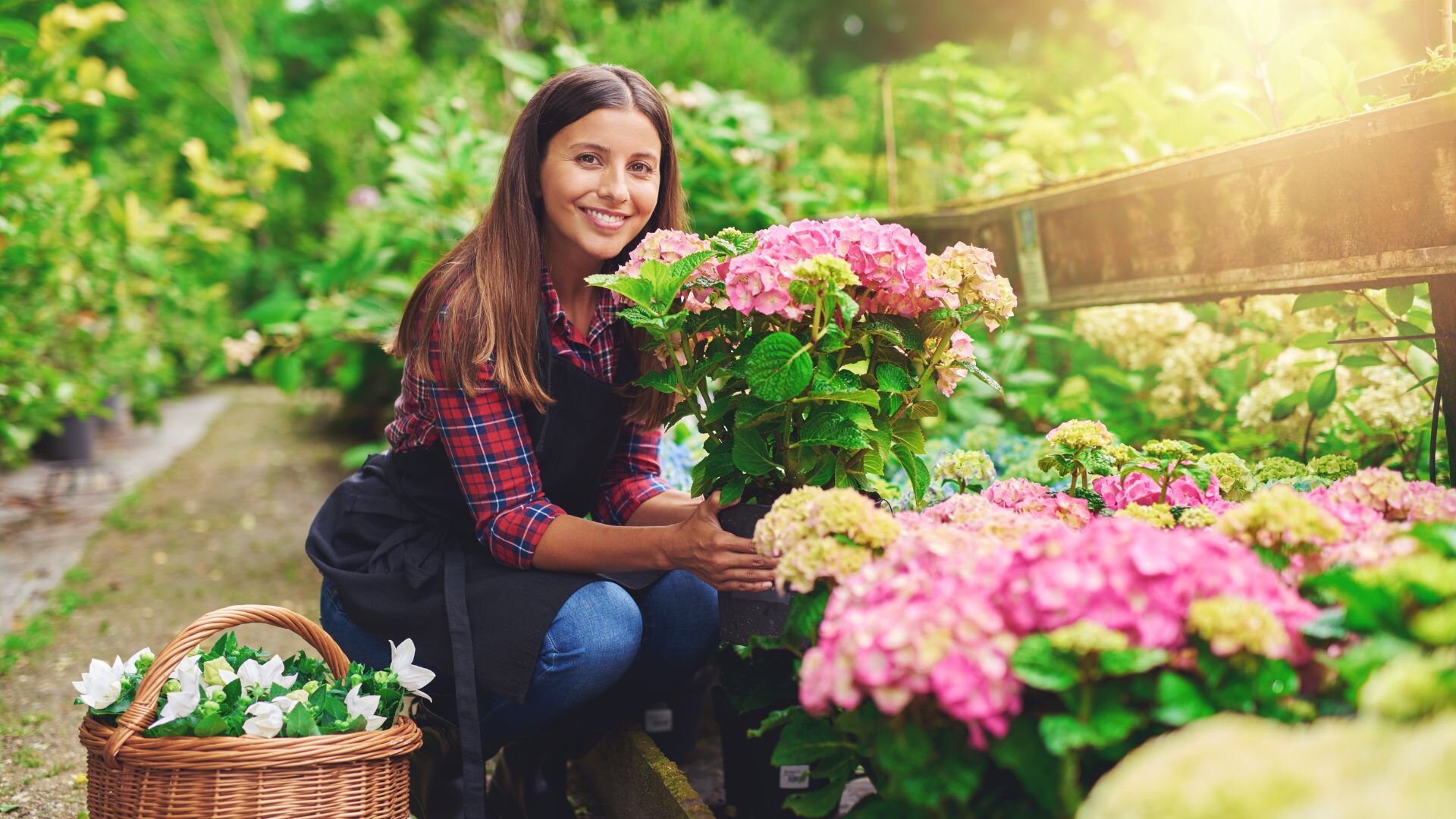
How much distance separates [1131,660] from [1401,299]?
54.7 inches

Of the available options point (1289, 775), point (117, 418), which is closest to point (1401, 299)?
point (1289, 775)

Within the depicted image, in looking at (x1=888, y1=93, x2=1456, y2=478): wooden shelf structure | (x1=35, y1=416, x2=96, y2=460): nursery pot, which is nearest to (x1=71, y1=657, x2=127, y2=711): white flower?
(x1=888, y1=93, x2=1456, y2=478): wooden shelf structure

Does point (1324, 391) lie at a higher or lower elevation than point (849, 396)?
lower

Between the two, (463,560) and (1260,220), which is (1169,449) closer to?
(1260,220)

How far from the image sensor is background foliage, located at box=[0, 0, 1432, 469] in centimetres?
249

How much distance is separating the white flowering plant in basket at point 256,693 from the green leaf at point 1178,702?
1074 millimetres

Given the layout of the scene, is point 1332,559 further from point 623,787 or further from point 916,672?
point 623,787

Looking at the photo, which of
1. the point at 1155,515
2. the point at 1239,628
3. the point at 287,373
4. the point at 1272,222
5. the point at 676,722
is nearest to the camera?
the point at 1239,628

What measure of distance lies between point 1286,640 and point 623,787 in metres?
1.43

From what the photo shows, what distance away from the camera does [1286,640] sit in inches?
37.3

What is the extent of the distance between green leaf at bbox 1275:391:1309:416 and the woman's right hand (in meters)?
1.45

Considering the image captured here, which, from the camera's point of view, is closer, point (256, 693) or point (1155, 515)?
point (1155, 515)

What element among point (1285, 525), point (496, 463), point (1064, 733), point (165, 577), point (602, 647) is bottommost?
point (165, 577)

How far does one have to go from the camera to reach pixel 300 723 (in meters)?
1.48
